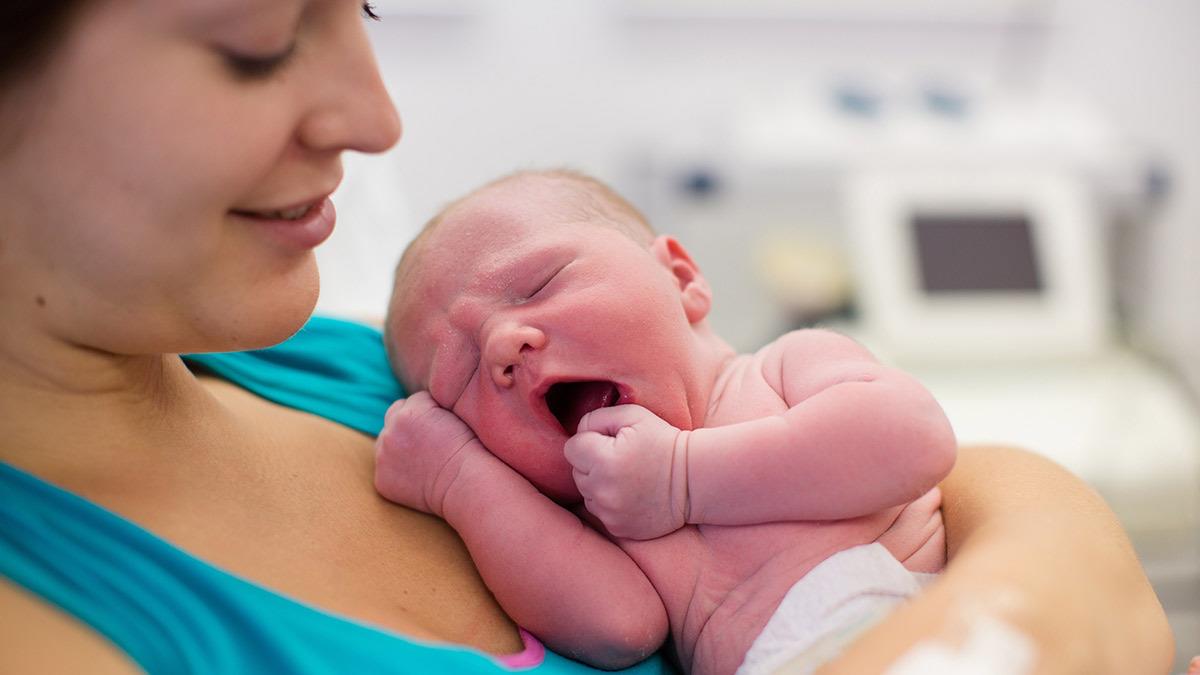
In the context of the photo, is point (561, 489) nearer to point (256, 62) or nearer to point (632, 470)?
point (632, 470)

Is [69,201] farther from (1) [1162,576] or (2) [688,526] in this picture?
(1) [1162,576]

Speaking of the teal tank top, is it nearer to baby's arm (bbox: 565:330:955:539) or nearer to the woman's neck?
the woman's neck

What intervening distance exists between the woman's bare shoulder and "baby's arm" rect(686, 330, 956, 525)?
1.40 ft

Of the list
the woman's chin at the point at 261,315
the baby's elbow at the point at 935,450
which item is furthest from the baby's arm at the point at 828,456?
the woman's chin at the point at 261,315

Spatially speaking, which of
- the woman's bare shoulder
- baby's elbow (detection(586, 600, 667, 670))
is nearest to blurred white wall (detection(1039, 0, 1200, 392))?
baby's elbow (detection(586, 600, 667, 670))

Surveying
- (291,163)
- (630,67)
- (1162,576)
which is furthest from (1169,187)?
(291,163)

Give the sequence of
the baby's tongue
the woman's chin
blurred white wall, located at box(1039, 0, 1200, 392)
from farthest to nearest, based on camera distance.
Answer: blurred white wall, located at box(1039, 0, 1200, 392)
the baby's tongue
the woman's chin

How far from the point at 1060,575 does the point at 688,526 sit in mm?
281

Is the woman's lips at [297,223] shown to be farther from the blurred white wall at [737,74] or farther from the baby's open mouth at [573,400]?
the blurred white wall at [737,74]

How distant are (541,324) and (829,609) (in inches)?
12.5

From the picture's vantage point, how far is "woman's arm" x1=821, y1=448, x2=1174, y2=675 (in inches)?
26.9

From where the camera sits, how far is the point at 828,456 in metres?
0.81

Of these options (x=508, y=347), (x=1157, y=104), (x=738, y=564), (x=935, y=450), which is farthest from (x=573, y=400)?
(x=1157, y=104)

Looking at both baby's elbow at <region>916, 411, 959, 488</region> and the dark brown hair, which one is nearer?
the dark brown hair
